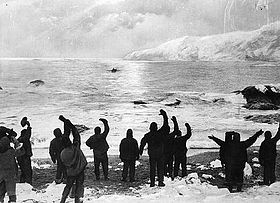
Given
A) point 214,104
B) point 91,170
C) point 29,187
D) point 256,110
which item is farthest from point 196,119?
point 29,187

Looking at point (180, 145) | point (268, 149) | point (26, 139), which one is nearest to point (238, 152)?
point (268, 149)

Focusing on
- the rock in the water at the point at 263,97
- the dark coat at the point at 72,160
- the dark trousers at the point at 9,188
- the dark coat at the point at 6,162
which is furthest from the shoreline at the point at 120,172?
the rock in the water at the point at 263,97

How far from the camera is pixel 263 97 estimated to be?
34531 millimetres

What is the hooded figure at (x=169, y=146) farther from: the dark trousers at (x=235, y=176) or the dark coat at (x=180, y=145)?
the dark trousers at (x=235, y=176)

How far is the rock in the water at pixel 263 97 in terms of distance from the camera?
31772mm

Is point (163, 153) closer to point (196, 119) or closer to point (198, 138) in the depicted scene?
point (198, 138)

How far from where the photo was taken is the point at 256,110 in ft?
104

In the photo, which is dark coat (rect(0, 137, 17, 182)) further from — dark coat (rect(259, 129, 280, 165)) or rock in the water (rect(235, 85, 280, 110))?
rock in the water (rect(235, 85, 280, 110))

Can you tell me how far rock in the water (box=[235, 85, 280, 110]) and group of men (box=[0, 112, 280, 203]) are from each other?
24.3 m

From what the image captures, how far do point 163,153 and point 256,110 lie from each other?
25329 mm

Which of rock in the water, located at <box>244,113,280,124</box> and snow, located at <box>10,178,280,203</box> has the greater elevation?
snow, located at <box>10,178,280,203</box>

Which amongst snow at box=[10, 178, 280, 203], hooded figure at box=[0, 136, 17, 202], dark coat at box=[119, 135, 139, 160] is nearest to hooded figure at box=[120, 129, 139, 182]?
dark coat at box=[119, 135, 139, 160]

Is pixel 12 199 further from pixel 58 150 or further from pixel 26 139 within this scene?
pixel 58 150

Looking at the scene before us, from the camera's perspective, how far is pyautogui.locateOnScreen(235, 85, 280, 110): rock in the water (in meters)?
31.8
